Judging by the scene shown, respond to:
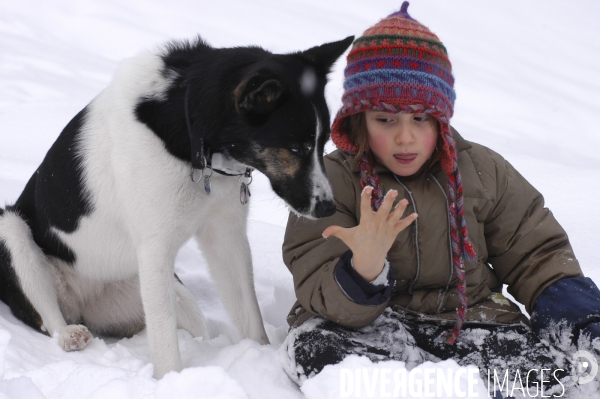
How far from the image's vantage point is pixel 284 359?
2.01m

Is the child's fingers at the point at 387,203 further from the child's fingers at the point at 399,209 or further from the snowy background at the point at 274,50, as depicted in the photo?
the snowy background at the point at 274,50

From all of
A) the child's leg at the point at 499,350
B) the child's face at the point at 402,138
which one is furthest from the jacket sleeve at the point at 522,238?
the child's face at the point at 402,138

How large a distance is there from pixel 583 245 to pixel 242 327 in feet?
7.05

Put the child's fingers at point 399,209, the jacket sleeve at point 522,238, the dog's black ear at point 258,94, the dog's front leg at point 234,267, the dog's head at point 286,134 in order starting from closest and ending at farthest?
the child's fingers at point 399,209 < the dog's black ear at point 258,94 < the dog's head at point 286,134 < the jacket sleeve at point 522,238 < the dog's front leg at point 234,267

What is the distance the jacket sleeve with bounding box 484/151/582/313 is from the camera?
2.20m

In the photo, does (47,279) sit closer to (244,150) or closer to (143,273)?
(143,273)

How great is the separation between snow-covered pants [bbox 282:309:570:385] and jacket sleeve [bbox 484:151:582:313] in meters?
0.21

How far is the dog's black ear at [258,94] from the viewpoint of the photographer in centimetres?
178

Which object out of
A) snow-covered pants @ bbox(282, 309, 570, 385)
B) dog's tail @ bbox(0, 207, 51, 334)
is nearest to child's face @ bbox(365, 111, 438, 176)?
snow-covered pants @ bbox(282, 309, 570, 385)

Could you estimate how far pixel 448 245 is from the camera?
83.7 inches

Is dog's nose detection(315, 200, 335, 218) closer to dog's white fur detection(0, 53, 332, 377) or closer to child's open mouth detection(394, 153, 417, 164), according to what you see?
dog's white fur detection(0, 53, 332, 377)

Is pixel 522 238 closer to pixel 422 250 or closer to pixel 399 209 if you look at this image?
pixel 422 250

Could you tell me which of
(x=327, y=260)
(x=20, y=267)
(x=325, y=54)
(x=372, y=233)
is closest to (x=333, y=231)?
(x=372, y=233)

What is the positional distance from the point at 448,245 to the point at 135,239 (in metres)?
1.12
